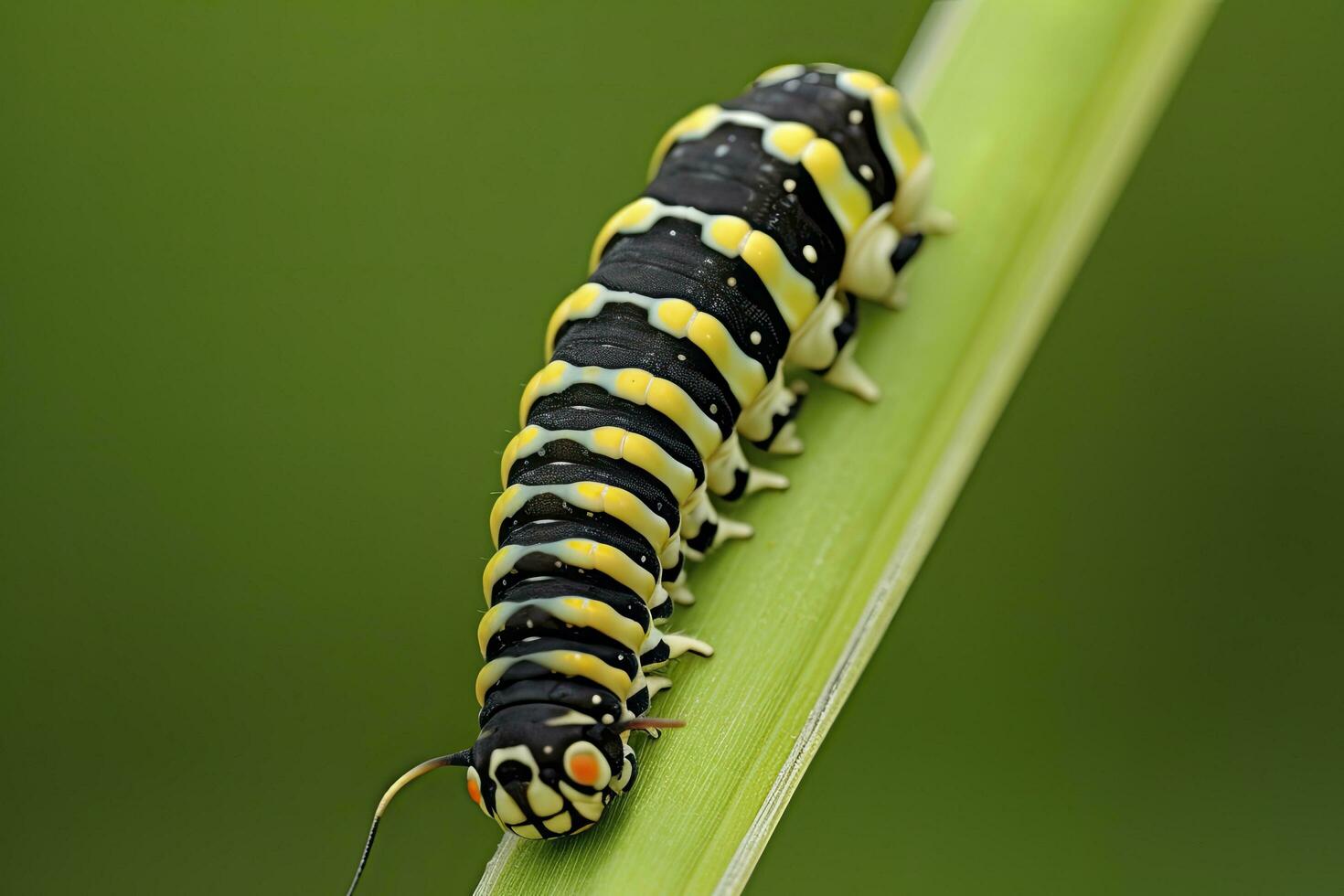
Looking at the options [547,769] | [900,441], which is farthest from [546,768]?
[900,441]

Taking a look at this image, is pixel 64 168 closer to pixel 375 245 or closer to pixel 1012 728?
pixel 375 245

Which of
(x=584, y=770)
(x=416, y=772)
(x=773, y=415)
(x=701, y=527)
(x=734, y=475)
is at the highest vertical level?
(x=773, y=415)

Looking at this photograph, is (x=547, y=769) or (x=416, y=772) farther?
(x=416, y=772)

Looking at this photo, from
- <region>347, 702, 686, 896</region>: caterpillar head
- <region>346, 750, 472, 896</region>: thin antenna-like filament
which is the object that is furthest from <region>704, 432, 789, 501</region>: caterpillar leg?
<region>346, 750, 472, 896</region>: thin antenna-like filament

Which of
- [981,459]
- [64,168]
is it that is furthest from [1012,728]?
[64,168]

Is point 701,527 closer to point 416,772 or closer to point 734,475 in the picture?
point 734,475

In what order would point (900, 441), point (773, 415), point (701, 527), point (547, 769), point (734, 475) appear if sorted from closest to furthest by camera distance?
point (547, 769)
point (900, 441)
point (701, 527)
point (734, 475)
point (773, 415)

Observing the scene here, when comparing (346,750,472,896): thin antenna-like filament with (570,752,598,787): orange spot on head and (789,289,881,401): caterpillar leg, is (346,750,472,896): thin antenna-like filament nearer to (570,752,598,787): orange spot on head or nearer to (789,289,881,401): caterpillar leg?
(570,752,598,787): orange spot on head

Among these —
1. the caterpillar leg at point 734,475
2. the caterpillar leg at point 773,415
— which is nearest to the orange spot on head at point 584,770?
the caterpillar leg at point 734,475
